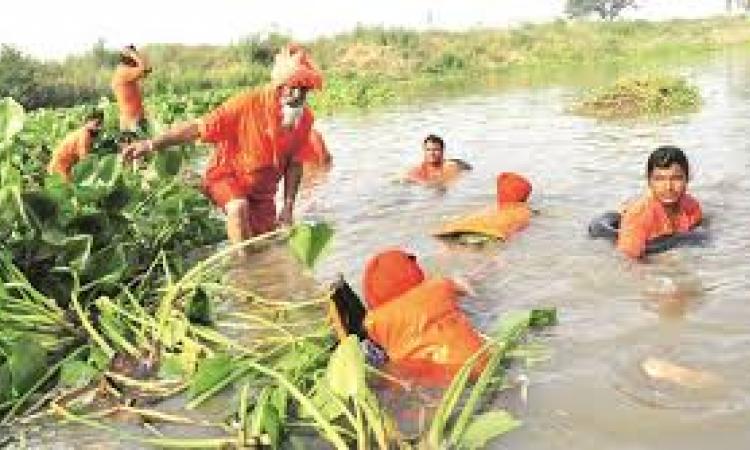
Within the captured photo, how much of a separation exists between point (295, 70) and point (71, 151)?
2533 mm

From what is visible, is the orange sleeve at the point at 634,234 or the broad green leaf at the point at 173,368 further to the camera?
the orange sleeve at the point at 634,234

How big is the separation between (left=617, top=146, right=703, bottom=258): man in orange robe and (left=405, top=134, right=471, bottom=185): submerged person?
410cm

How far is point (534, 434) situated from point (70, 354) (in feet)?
7.42

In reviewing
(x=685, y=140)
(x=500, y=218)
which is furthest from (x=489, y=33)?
(x=500, y=218)

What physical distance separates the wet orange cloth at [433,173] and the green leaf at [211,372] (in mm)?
6873

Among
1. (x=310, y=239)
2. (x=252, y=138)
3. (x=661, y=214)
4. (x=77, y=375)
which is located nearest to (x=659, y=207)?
(x=661, y=214)

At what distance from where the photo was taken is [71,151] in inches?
314

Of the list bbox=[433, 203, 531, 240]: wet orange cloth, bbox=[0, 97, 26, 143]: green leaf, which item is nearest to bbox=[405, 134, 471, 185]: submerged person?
bbox=[433, 203, 531, 240]: wet orange cloth

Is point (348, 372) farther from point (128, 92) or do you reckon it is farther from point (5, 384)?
point (128, 92)

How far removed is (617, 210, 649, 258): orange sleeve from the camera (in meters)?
6.33

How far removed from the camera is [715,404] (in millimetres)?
3893

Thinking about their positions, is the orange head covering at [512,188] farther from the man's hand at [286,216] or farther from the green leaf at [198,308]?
the green leaf at [198,308]

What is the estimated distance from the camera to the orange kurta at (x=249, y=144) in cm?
668

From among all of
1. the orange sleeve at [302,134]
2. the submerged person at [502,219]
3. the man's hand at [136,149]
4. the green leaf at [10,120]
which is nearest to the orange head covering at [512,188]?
the submerged person at [502,219]
